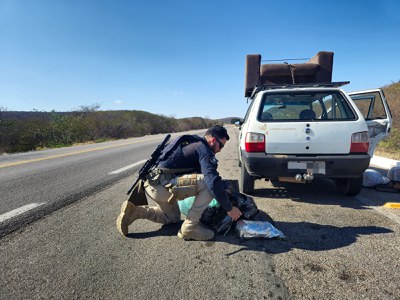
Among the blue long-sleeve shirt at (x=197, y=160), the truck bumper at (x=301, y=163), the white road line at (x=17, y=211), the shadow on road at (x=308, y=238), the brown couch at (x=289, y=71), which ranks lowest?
the shadow on road at (x=308, y=238)

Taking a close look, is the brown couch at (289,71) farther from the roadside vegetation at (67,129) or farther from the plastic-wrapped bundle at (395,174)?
the roadside vegetation at (67,129)

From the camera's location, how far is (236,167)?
733 cm

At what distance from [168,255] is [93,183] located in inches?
139

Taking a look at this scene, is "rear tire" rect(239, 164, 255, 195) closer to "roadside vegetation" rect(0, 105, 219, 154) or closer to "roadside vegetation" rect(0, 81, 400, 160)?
"roadside vegetation" rect(0, 81, 400, 160)

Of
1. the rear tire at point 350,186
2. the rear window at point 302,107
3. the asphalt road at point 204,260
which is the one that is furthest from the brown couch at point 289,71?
the asphalt road at point 204,260

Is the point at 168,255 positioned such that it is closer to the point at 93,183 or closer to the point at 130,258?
the point at 130,258

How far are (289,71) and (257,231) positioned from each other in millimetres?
5775

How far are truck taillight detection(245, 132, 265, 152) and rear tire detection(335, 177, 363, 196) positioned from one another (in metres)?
1.52

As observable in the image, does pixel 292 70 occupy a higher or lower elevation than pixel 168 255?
higher

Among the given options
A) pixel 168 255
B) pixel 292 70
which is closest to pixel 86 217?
pixel 168 255

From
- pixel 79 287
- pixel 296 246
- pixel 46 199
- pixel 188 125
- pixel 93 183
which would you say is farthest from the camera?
pixel 188 125

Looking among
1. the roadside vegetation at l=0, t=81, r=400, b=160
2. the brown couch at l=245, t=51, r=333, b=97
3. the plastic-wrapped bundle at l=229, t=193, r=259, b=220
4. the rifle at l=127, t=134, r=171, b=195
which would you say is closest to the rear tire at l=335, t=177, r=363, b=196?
the plastic-wrapped bundle at l=229, t=193, r=259, b=220

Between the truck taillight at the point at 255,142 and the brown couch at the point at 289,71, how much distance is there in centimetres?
407

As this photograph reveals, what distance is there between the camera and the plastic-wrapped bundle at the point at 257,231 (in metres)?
2.85
